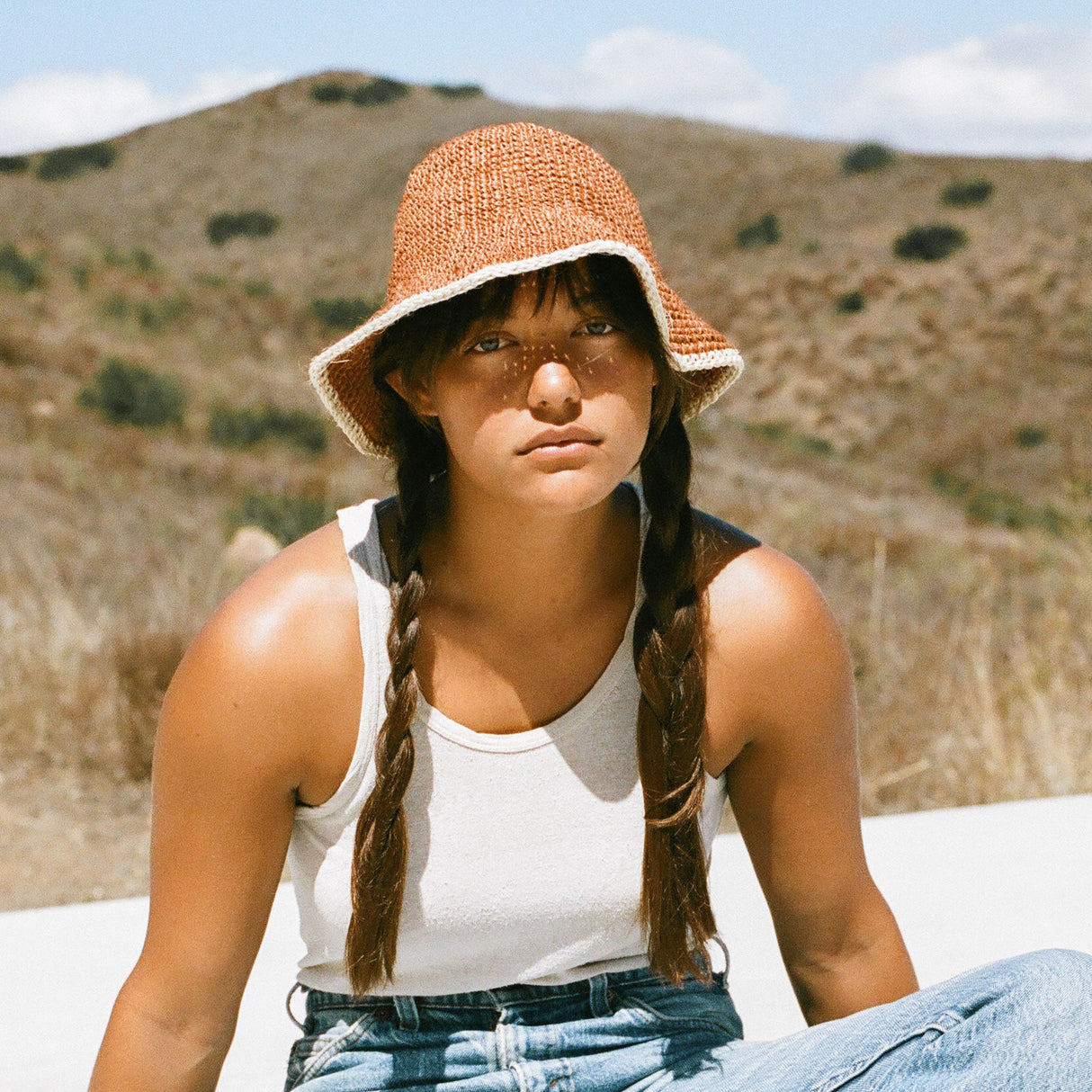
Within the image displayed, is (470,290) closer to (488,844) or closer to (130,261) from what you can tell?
(488,844)

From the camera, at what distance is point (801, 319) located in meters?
29.0

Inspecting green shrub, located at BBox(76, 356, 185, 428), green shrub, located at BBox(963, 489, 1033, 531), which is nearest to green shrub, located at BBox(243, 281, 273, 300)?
green shrub, located at BBox(76, 356, 185, 428)

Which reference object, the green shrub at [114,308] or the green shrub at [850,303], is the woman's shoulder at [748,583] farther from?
the green shrub at [850,303]

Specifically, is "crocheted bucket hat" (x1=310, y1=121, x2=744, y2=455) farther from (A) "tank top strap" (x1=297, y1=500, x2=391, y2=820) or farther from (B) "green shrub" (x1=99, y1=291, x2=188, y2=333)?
(B) "green shrub" (x1=99, y1=291, x2=188, y2=333)

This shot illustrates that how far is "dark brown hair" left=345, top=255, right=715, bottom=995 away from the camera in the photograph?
130 cm

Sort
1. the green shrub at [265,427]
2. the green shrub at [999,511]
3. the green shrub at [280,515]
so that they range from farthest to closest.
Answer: the green shrub at [999,511]
the green shrub at [265,427]
the green shrub at [280,515]

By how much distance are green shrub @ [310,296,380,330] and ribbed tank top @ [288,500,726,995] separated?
22.4 m

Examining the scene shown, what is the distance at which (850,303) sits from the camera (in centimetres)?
2905

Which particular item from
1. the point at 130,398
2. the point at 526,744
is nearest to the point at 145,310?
the point at 130,398

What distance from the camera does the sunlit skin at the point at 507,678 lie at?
128cm

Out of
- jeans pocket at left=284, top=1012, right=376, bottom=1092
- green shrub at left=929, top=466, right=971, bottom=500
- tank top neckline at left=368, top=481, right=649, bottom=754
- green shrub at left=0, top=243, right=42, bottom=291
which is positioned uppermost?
green shrub at left=0, top=243, right=42, bottom=291

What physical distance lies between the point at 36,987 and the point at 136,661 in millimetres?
2272

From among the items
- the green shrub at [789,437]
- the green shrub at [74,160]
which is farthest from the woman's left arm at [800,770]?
the green shrub at [74,160]

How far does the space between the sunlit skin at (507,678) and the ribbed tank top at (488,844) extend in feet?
0.10
